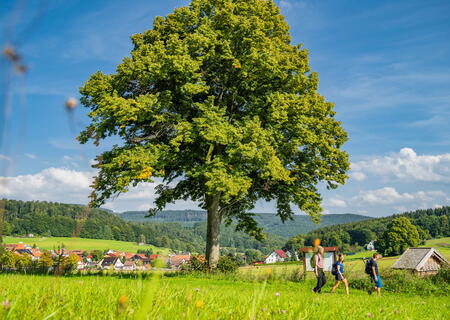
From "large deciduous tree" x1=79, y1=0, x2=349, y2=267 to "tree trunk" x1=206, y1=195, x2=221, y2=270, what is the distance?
6 cm

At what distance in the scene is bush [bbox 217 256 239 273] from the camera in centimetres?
1945

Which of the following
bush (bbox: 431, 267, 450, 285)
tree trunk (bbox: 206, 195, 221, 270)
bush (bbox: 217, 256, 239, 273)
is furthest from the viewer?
tree trunk (bbox: 206, 195, 221, 270)

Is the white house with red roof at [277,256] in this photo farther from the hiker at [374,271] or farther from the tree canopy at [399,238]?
the hiker at [374,271]

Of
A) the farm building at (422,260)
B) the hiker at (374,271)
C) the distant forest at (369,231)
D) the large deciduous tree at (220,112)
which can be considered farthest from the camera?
the distant forest at (369,231)

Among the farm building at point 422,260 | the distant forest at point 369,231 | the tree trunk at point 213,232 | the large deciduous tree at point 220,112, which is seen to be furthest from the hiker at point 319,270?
the distant forest at point 369,231

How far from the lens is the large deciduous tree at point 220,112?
1723 cm

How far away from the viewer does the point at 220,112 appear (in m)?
18.9

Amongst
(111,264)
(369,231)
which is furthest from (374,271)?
(369,231)

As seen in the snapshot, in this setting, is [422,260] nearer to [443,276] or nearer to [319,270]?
[443,276]

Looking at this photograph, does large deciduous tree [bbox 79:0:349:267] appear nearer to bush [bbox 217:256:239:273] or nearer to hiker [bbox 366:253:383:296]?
bush [bbox 217:256:239:273]

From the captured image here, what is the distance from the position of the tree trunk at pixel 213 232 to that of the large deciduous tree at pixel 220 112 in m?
0.06

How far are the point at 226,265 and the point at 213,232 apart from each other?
7.66 feet

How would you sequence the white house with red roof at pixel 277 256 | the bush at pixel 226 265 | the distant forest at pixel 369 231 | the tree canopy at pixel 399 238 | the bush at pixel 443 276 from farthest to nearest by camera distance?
the white house with red roof at pixel 277 256 → the distant forest at pixel 369 231 → the tree canopy at pixel 399 238 → the bush at pixel 443 276 → the bush at pixel 226 265

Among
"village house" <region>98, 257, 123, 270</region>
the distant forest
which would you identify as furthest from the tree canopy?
"village house" <region>98, 257, 123, 270</region>
